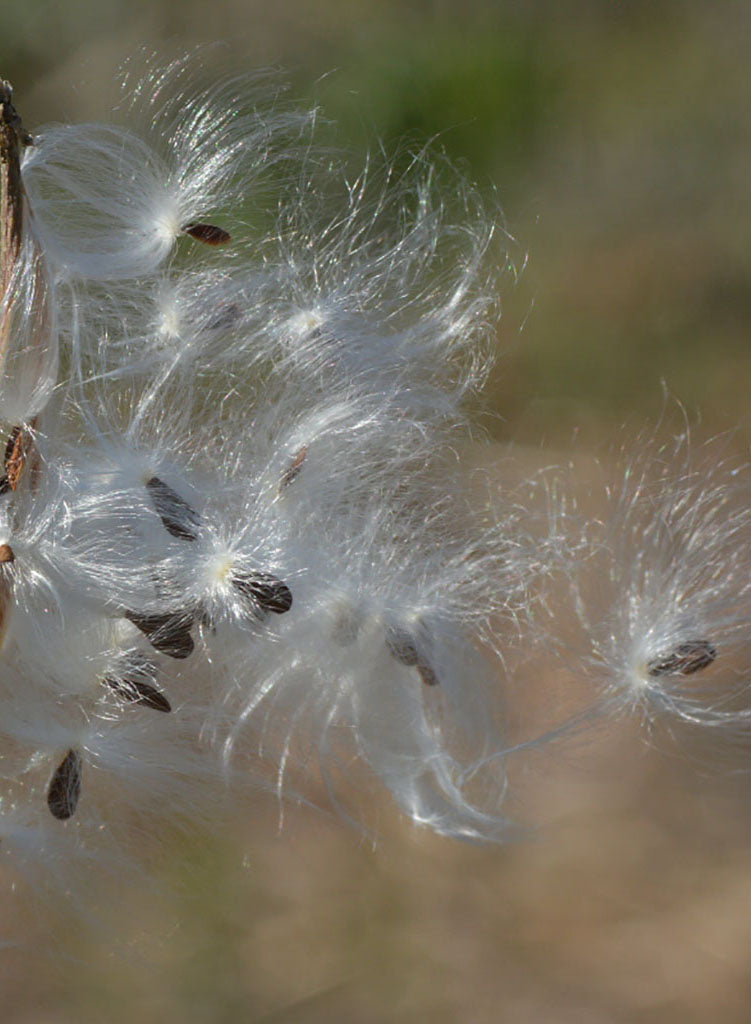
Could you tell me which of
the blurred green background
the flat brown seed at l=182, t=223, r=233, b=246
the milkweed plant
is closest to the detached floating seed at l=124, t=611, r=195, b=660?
the milkweed plant

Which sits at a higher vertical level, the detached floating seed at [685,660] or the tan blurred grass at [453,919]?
the detached floating seed at [685,660]

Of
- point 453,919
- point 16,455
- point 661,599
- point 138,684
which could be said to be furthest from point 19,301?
point 453,919

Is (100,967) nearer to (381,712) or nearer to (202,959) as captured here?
(202,959)

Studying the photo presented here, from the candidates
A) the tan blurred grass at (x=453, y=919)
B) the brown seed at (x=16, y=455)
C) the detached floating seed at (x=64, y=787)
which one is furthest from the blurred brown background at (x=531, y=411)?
the brown seed at (x=16, y=455)

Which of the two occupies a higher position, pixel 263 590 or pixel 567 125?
pixel 567 125

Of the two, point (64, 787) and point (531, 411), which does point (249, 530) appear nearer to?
point (64, 787)

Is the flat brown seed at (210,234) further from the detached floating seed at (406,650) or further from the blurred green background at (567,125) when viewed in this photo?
the blurred green background at (567,125)
